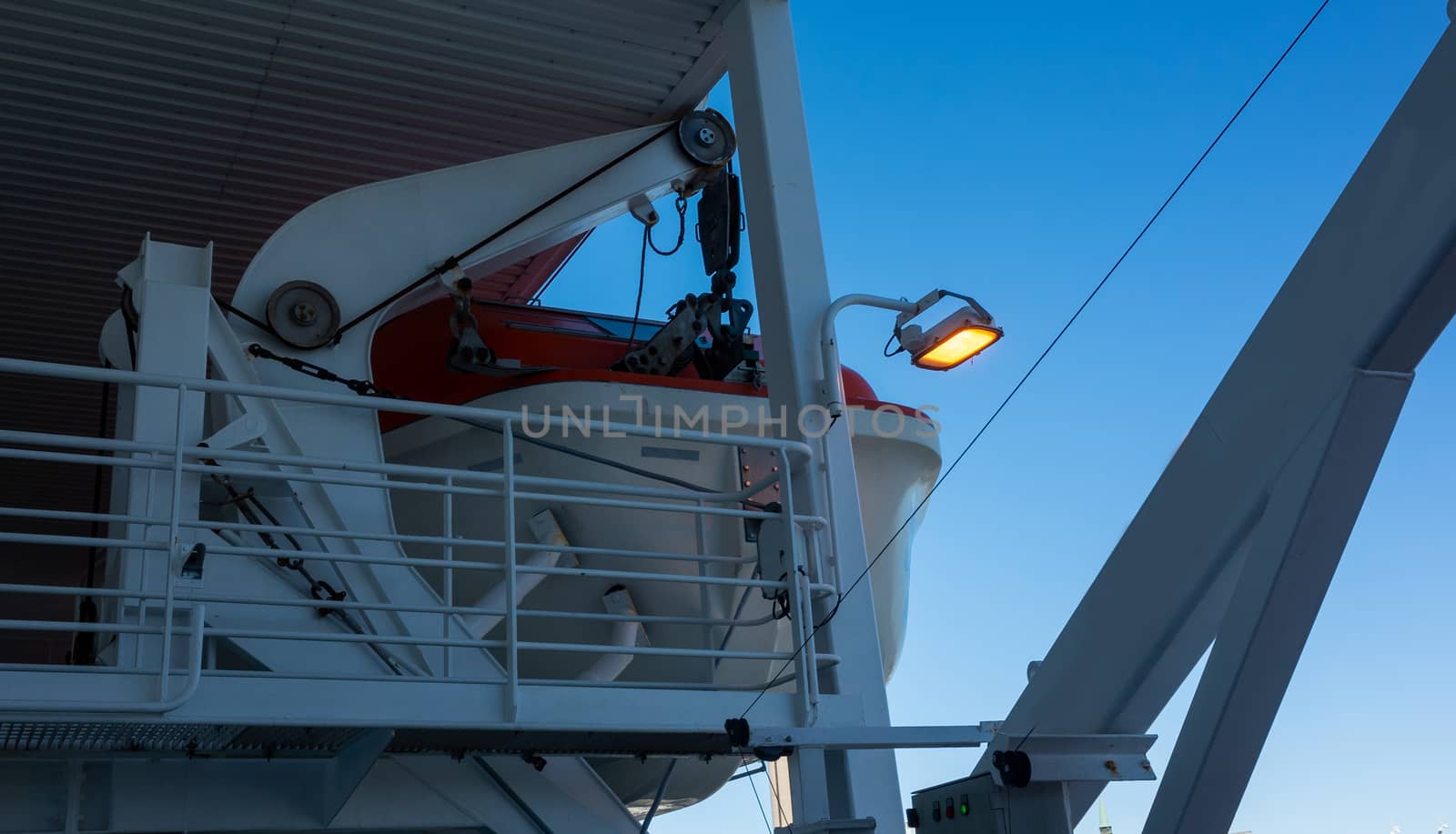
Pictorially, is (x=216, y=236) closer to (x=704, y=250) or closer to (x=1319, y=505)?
(x=704, y=250)

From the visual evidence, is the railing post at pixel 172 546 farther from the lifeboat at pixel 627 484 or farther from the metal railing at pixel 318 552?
the lifeboat at pixel 627 484

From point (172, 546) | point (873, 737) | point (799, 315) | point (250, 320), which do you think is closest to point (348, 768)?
point (172, 546)

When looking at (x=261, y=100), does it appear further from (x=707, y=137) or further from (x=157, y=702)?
(x=157, y=702)

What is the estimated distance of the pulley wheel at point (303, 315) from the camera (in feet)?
15.9

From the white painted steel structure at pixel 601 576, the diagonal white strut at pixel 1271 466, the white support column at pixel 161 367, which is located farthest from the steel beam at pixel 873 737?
the white support column at pixel 161 367

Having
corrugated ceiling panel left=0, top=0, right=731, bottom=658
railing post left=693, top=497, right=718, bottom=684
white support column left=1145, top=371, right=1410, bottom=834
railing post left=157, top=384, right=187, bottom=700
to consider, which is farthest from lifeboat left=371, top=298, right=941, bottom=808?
white support column left=1145, top=371, right=1410, bottom=834

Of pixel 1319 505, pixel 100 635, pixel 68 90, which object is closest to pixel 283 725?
pixel 100 635

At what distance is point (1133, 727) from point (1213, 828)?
1.15 ft

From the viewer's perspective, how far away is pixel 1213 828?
2404 mm

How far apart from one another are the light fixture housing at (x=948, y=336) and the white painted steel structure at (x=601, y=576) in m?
0.50

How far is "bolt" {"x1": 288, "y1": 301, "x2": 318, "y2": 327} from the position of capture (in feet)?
16.0

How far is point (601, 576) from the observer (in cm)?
417

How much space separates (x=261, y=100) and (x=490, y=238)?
138 cm

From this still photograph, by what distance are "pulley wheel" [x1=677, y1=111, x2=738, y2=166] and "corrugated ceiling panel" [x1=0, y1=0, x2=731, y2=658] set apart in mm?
123
